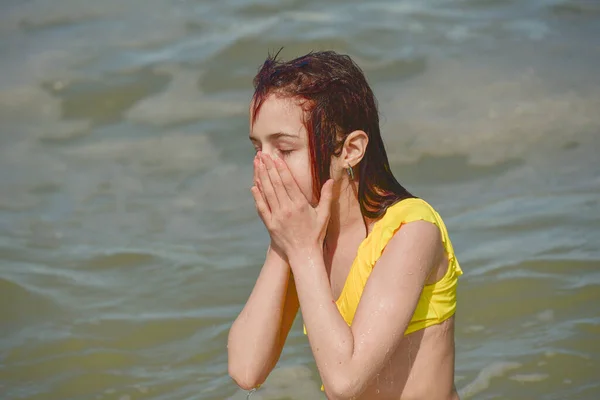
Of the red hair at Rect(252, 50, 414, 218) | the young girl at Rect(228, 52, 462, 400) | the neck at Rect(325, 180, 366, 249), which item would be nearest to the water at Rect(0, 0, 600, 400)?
the young girl at Rect(228, 52, 462, 400)

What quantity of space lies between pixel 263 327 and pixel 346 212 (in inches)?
19.9

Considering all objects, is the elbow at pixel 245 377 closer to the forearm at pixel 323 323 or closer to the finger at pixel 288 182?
the forearm at pixel 323 323

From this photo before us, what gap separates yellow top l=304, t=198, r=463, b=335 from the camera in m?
3.18

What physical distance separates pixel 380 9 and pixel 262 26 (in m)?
1.44

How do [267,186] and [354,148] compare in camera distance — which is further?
[354,148]

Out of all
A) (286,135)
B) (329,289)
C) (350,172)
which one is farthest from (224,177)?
(329,289)

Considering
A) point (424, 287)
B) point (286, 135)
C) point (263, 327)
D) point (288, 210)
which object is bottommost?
point (263, 327)

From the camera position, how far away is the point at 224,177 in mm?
8070

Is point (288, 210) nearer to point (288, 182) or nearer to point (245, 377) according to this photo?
point (288, 182)

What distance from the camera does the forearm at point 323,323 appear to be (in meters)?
2.99

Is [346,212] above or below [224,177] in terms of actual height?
above

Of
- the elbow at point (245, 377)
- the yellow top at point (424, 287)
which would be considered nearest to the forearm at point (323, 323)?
the yellow top at point (424, 287)

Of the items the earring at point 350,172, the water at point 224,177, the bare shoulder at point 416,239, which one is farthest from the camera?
the water at point 224,177

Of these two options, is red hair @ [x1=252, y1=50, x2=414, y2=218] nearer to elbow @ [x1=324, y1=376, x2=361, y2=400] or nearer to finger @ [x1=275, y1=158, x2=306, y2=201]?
finger @ [x1=275, y1=158, x2=306, y2=201]
